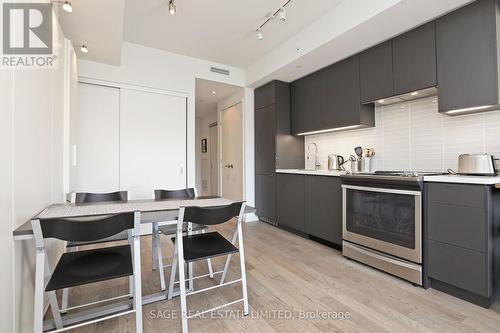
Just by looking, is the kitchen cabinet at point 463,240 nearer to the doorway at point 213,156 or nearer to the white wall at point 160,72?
the white wall at point 160,72

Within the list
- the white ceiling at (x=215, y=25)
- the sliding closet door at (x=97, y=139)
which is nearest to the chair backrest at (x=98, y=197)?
the sliding closet door at (x=97, y=139)

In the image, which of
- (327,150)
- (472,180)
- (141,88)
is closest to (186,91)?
(141,88)

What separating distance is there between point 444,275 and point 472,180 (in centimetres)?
81

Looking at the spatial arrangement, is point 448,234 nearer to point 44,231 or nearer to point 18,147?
point 44,231

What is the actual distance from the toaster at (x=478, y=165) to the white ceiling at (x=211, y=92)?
3.64 metres

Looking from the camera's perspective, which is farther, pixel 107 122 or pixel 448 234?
pixel 107 122

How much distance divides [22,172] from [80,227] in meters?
0.47

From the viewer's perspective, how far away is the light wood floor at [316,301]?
165 centimetres

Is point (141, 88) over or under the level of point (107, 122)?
over

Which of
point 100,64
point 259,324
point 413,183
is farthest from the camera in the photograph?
point 100,64

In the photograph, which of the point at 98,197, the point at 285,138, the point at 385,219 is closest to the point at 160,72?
the point at 285,138

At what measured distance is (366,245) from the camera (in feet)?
8.49

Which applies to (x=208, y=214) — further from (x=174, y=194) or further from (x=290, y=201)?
(x=290, y=201)

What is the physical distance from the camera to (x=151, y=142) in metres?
3.87
